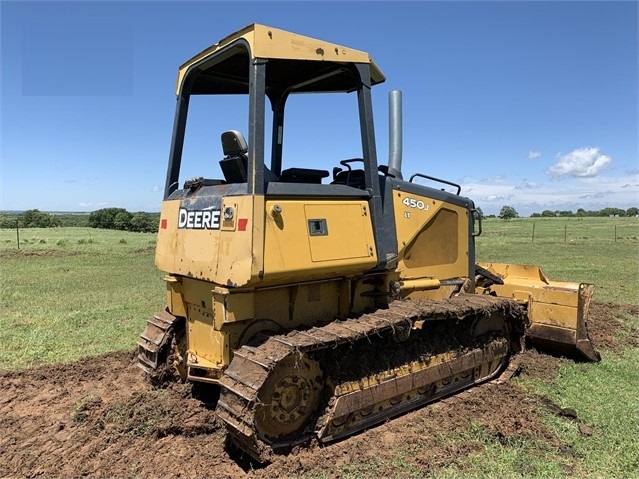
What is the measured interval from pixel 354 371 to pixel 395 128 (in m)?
3.47

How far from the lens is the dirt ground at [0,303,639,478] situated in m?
4.14

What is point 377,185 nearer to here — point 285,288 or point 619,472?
point 285,288

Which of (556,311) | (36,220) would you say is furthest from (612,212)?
(556,311)

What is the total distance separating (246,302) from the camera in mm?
4305

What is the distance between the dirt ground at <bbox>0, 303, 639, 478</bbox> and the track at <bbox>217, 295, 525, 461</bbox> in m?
0.19

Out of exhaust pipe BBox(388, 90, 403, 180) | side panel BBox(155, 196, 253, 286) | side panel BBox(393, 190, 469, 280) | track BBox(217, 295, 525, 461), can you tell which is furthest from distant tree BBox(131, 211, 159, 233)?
track BBox(217, 295, 525, 461)

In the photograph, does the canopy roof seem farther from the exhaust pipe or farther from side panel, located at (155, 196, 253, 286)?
side panel, located at (155, 196, 253, 286)

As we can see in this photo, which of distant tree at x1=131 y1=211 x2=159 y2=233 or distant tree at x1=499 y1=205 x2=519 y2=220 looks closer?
distant tree at x1=131 y1=211 x2=159 y2=233

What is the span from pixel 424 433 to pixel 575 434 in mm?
1474

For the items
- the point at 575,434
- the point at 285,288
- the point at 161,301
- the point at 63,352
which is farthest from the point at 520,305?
the point at 161,301

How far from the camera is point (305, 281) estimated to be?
4.66 m

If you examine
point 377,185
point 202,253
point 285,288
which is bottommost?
point 285,288

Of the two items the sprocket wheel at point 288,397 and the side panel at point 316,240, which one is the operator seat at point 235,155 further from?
the sprocket wheel at point 288,397

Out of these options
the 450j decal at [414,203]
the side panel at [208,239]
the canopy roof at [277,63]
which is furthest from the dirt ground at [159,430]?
the canopy roof at [277,63]
